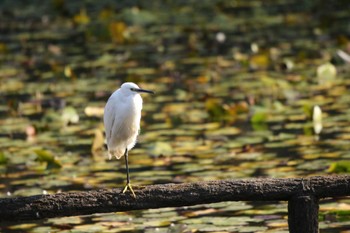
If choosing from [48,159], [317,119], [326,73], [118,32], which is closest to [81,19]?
[118,32]

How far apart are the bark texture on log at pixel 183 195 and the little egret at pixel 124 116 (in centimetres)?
46

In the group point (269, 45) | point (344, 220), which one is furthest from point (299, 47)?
point (344, 220)

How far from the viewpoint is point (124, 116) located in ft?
17.8

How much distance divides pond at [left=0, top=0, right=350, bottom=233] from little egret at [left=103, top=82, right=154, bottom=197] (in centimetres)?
63

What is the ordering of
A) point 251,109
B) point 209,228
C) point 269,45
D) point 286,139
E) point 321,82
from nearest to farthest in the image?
1. point 209,228
2. point 286,139
3. point 251,109
4. point 321,82
5. point 269,45

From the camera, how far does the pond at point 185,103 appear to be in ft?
21.9

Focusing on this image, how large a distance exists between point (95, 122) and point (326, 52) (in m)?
3.59

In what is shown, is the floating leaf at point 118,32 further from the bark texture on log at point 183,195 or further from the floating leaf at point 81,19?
the bark texture on log at point 183,195

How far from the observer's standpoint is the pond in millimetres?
6688

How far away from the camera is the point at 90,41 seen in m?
13.9

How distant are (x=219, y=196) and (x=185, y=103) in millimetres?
4902

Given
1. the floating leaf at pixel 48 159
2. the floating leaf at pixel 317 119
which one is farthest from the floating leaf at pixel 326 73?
the floating leaf at pixel 48 159

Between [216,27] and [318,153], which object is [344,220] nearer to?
[318,153]

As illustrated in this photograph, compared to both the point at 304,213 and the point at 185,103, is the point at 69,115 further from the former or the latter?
the point at 304,213
